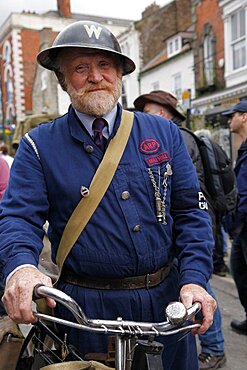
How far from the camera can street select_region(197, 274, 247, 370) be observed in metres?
3.93

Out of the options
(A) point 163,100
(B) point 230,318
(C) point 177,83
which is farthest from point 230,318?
(C) point 177,83

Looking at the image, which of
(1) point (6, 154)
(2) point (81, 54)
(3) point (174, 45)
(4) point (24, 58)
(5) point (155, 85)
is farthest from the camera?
(4) point (24, 58)

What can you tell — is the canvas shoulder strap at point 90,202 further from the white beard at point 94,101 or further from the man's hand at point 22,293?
the man's hand at point 22,293

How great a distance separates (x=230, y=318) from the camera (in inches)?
193

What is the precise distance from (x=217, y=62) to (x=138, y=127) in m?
16.0

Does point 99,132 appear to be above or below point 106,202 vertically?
above

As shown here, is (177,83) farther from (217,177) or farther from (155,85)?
(217,177)

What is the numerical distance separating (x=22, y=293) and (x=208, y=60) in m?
17.4

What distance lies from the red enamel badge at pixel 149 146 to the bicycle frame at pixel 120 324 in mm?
770

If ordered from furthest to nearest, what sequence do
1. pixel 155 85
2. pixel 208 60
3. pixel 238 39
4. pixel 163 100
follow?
pixel 155 85
pixel 208 60
pixel 238 39
pixel 163 100

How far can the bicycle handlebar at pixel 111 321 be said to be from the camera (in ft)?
4.55

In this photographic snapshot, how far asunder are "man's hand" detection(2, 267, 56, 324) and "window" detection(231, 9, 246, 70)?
1527cm

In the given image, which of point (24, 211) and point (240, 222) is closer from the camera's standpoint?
point (24, 211)

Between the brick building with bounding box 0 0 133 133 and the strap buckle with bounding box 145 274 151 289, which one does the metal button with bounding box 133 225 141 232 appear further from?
the brick building with bounding box 0 0 133 133
